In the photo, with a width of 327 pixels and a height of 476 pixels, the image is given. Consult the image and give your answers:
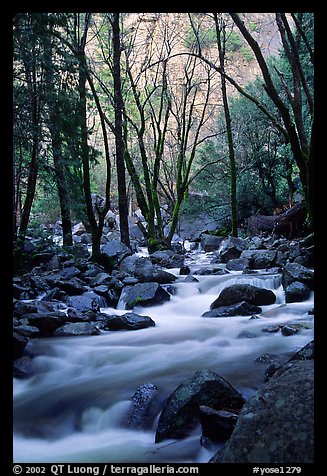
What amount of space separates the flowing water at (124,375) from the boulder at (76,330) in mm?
133

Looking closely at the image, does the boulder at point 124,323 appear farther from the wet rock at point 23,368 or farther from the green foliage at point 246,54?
the green foliage at point 246,54

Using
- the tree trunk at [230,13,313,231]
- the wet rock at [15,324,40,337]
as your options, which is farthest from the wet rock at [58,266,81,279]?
the tree trunk at [230,13,313,231]

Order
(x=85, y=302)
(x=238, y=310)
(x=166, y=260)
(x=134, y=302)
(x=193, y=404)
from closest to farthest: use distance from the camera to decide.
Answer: (x=193, y=404), (x=238, y=310), (x=85, y=302), (x=134, y=302), (x=166, y=260)

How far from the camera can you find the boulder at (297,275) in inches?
302

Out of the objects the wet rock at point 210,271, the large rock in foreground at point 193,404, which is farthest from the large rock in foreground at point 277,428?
the wet rock at point 210,271

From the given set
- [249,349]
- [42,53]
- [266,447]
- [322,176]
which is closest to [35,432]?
[266,447]

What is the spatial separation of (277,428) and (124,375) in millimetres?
3015

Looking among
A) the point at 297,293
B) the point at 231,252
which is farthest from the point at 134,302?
the point at 231,252

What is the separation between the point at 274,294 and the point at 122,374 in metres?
3.88

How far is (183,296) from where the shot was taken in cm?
880

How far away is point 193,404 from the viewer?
10.4ft

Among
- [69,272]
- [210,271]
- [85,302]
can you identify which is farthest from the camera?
[210,271]

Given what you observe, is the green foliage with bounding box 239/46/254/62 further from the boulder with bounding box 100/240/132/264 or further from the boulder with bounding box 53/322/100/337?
the boulder with bounding box 53/322/100/337

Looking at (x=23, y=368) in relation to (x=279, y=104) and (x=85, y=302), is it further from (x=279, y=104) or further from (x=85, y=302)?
(x=279, y=104)
